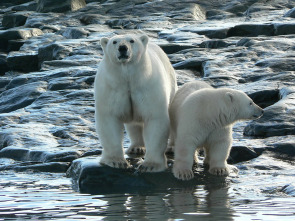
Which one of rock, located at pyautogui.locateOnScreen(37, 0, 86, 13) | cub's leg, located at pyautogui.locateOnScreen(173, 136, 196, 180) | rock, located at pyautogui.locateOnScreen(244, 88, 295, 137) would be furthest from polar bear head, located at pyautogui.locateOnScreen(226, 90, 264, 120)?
rock, located at pyautogui.locateOnScreen(37, 0, 86, 13)

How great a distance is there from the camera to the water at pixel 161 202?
5520 millimetres

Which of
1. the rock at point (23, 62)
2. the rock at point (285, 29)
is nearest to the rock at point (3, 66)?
the rock at point (23, 62)

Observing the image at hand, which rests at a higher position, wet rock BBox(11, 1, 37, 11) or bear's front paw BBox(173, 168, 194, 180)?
wet rock BBox(11, 1, 37, 11)

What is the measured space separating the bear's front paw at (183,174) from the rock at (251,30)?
38.0 feet

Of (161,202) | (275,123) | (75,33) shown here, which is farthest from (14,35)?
(161,202)

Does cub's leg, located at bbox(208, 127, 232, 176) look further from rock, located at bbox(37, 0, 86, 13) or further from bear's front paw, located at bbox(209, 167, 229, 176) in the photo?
rock, located at bbox(37, 0, 86, 13)

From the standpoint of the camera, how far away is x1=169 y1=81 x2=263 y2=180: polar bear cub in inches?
271

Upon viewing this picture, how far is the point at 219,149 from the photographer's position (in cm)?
712

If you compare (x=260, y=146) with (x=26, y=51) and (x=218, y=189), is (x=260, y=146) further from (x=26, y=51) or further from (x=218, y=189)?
Answer: (x=26, y=51)

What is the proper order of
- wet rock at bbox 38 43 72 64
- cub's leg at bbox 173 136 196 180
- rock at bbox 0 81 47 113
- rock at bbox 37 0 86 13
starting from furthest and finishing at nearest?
A: rock at bbox 37 0 86 13 < wet rock at bbox 38 43 72 64 < rock at bbox 0 81 47 113 < cub's leg at bbox 173 136 196 180

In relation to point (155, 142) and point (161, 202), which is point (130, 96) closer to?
point (155, 142)

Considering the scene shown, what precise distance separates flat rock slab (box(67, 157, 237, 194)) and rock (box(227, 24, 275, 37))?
37.4ft

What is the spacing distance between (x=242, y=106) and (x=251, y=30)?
1156 cm

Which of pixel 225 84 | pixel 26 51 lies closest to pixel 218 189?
pixel 225 84
